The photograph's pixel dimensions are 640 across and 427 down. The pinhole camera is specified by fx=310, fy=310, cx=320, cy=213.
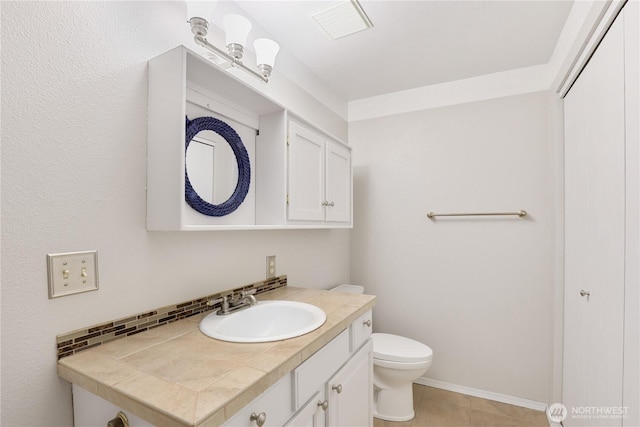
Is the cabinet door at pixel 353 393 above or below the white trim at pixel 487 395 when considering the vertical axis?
above

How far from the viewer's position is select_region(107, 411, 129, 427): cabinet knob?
0.72m

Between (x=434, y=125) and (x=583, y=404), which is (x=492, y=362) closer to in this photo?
(x=583, y=404)

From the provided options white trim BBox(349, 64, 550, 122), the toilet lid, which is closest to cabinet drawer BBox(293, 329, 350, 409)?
the toilet lid

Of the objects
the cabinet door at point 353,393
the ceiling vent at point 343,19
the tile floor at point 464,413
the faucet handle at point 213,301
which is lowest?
the tile floor at point 464,413

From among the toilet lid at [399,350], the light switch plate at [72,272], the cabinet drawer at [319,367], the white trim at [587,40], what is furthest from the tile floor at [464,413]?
the white trim at [587,40]

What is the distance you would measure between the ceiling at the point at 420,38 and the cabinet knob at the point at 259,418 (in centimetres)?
168

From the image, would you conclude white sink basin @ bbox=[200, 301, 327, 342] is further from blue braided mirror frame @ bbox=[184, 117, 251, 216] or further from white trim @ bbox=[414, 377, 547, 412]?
white trim @ bbox=[414, 377, 547, 412]

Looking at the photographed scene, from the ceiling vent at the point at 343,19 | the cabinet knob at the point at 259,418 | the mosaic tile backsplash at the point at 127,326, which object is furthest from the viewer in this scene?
the ceiling vent at the point at 343,19

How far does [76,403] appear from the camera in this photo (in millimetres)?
878

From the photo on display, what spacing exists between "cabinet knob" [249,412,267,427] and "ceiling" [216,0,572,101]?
66.3 inches

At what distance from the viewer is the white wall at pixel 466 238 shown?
2059 mm

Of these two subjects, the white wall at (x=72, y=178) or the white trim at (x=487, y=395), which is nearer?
the white wall at (x=72, y=178)

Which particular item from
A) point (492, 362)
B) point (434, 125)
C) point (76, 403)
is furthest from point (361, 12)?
point (492, 362)
